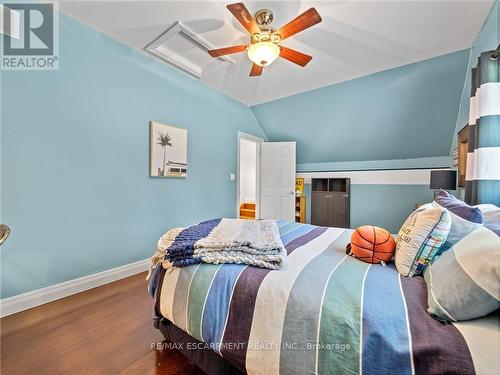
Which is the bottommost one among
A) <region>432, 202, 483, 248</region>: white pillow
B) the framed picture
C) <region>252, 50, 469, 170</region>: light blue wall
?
<region>432, 202, 483, 248</region>: white pillow

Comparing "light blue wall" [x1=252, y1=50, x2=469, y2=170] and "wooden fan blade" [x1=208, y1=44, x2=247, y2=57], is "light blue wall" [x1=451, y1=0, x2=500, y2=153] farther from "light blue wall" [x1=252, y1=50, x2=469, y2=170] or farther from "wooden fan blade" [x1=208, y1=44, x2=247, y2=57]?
"wooden fan blade" [x1=208, y1=44, x2=247, y2=57]

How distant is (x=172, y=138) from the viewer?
2.88 metres

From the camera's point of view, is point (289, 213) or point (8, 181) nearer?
point (8, 181)

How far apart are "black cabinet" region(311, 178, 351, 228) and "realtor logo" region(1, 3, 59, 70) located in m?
4.18

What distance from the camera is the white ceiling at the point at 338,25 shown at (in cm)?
188

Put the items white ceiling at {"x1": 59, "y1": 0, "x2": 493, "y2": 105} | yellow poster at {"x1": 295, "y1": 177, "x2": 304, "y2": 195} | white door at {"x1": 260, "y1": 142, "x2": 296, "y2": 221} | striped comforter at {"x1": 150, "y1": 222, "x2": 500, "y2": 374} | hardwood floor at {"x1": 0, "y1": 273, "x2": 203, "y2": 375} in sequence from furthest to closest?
yellow poster at {"x1": 295, "y1": 177, "x2": 304, "y2": 195}, white door at {"x1": 260, "y1": 142, "x2": 296, "y2": 221}, white ceiling at {"x1": 59, "y1": 0, "x2": 493, "y2": 105}, hardwood floor at {"x1": 0, "y1": 273, "x2": 203, "y2": 375}, striped comforter at {"x1": 150, "y1": 222, "x2": 500, "y2": 374}

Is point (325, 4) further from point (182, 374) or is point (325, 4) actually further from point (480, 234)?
point (182, 374)

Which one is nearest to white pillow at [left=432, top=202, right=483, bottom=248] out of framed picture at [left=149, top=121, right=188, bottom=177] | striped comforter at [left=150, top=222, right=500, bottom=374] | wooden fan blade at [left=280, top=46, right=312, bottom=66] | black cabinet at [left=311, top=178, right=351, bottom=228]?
striped comforter at [left=150, top=222, right=500, bottom=374]

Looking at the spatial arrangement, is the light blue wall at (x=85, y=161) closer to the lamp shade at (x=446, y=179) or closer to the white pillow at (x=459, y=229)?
the white pillow at (x=459, y=229)

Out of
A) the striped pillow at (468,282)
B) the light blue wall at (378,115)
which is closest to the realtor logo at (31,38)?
the light blue wall at (378,115)

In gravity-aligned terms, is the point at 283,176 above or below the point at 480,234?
above

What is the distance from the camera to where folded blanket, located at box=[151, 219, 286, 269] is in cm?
114

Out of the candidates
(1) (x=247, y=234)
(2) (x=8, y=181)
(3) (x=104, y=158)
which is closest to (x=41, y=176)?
(2) (x=8, y=181)

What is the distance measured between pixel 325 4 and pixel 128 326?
3034 mm
